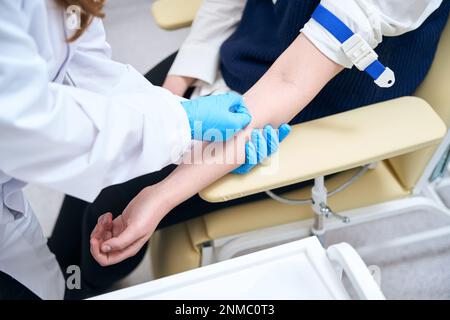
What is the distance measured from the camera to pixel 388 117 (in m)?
0.80

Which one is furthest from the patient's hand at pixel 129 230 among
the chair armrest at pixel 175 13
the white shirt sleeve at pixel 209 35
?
the chair armrest at pixel 175 13

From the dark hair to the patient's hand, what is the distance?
0.30 m

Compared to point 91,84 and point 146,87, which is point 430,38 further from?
point 91,84

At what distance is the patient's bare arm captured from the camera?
765mm

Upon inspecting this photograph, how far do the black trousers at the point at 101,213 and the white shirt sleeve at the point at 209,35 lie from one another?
123 mm

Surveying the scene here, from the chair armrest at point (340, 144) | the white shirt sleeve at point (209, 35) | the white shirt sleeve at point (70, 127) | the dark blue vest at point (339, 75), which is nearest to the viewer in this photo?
the white shirt sleeve at point (70, 127)

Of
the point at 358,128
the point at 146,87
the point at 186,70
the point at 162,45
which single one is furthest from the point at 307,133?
the point at 162,45

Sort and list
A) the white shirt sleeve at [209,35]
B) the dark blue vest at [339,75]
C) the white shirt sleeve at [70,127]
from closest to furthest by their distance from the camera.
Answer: the white shirt sleeve at [70,127], the dark blue vest at [339,75], the white shirt sleeve at [209,35]

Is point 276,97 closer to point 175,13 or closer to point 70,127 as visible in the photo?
point 70,127

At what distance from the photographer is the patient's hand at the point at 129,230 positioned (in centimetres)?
75

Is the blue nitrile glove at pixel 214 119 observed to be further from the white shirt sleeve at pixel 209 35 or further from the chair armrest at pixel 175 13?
the chair armrest at pixel 175 13

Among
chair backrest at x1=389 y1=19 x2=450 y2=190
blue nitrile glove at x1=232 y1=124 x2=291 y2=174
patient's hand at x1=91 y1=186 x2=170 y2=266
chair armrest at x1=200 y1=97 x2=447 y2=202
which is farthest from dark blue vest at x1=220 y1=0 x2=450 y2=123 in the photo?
patient's hand at x1=91 y1=186 x2=170 y2=266

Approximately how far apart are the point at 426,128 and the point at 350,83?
0.67ft

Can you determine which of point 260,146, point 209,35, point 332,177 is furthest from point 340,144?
point 209,35
